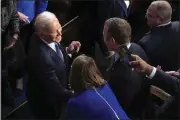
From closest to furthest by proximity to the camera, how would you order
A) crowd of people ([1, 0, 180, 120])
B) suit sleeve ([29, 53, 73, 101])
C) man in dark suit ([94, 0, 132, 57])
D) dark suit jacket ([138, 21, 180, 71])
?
crowd of people ([1, 0, 180, 120])
suit sleeve ([29, 53, 73, 101])
dark suit jacket ([138, 21, 180, 71])
man in dark suit ([94, 0, 132, 57])

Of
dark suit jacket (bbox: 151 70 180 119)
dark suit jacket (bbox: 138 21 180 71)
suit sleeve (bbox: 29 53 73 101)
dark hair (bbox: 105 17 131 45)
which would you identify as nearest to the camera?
dark suit jacket (bbox: 151 70 180 119)

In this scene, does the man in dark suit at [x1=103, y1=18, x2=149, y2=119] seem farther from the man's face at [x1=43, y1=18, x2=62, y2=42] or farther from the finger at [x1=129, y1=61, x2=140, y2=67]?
the man's face at [x1=43, y1=18, x2=62, y2=42]

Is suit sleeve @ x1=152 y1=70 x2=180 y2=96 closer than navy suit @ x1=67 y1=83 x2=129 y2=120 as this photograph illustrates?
No

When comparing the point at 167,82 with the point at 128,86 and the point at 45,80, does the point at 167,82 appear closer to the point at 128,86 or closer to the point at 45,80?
the point at 128,86

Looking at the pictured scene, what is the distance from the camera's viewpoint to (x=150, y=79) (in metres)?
4.10

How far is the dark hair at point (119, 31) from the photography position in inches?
172

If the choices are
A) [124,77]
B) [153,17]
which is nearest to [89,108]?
[124,77]

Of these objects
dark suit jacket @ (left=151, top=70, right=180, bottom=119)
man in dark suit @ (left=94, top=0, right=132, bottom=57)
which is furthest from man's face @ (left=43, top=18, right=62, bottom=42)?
dark suit jacket @ (left=151, top=70, right=180, bottom=119)

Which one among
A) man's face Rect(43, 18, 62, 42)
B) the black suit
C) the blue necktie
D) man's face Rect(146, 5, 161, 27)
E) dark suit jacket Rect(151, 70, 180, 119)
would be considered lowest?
the black suit

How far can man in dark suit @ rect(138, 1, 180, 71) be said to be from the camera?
4.66m

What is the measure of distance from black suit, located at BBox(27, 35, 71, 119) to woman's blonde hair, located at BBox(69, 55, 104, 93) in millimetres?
778

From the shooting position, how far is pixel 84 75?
3758 millimetres

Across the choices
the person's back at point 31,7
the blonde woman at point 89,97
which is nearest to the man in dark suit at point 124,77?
the blonde woman at point 89,97

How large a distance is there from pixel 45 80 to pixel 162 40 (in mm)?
1135
